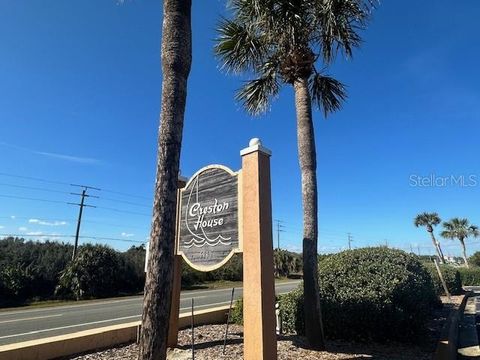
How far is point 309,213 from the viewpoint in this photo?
23.5ft

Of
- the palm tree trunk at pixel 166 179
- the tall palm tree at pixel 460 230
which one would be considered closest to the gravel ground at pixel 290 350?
the palm tree trunk at pixel 166 179

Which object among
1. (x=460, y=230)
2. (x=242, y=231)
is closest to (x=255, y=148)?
(x=242, y=231)

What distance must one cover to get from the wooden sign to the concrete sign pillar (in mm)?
382

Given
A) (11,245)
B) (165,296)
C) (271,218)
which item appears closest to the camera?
(165,296)

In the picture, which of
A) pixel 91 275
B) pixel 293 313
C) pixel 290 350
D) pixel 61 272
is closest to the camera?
pixel 290 350

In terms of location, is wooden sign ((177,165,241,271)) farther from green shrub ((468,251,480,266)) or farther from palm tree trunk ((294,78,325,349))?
green shrub ((468,251,480,266))

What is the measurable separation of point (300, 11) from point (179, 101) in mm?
4141

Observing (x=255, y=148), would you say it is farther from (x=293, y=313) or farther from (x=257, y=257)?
(x=293, y=313)

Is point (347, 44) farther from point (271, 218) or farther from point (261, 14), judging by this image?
point (271, 218)

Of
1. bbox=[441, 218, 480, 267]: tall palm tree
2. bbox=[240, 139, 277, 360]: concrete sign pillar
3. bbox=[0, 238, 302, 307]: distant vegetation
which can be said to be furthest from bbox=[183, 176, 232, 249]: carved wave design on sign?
bbox=[441, 218, 480, 267]: tall palm tree

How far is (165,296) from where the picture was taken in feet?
13.8

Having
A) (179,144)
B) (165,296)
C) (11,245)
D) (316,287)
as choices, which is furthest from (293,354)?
(11,245)

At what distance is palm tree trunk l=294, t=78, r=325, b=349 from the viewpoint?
6664 mm

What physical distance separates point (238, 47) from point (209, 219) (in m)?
4.30
